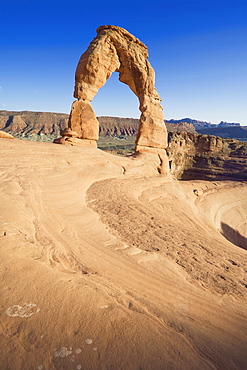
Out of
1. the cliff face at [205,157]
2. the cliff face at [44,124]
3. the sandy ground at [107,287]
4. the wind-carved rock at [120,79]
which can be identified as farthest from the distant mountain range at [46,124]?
the sandy ground at [107,287]

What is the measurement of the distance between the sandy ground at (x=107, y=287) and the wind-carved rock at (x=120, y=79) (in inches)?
204

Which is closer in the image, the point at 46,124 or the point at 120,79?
the point at 120,79

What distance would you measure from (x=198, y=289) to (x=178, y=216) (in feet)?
11.8

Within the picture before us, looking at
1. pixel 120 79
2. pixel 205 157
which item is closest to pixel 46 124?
pixel 205 157

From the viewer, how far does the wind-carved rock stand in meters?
10.1

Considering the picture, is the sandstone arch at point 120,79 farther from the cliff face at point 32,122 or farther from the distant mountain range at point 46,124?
the cliff face at point 32,122

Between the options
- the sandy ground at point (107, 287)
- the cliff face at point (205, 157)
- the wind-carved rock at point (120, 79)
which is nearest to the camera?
the sandy ground at point (107, 287)

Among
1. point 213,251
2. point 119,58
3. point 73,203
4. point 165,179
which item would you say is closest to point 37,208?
point 73,203

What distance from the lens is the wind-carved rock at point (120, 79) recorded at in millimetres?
10070

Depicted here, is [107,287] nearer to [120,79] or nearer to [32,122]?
[120,79]

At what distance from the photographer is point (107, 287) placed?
2227 millimetres

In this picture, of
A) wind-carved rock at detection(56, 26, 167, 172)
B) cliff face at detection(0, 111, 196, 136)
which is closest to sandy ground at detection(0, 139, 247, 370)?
wind-carved rock at detection(56, 26, 167, 172)

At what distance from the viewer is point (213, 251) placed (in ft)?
13.0

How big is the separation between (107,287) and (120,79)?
41.8 ft
